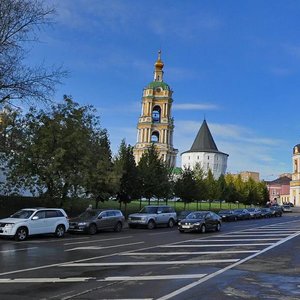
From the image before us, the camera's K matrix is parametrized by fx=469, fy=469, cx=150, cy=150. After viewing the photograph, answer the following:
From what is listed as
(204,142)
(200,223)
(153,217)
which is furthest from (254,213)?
(204,142)

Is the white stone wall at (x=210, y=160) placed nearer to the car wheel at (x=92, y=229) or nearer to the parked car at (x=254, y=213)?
the parked car at (x=254, y=213)

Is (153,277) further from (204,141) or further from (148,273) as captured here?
(204,141)

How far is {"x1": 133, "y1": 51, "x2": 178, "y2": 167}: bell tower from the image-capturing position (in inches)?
5591

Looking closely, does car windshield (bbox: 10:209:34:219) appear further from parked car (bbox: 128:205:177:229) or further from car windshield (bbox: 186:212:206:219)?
parked car (bbox: 128:205:177:229)

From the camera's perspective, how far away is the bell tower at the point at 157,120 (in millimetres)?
142000

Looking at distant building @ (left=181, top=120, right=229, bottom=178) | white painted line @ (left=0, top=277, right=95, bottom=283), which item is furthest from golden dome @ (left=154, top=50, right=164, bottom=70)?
white painted line @ (left=0, top=277, right=95, bottom=283)

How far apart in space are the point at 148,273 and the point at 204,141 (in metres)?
142

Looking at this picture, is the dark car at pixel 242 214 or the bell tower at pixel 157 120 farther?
the bell tower at pixel 157 120

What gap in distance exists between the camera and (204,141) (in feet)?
501

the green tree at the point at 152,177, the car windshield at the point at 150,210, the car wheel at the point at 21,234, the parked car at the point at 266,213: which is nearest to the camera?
the car wheel at the point at 21,234

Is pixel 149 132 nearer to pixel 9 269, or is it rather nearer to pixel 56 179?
pixel 56 179

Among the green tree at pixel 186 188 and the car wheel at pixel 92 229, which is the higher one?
the green tree at pixel 186 188

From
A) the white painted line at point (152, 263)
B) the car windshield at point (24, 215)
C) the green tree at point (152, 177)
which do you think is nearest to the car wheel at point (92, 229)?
the car windshield at point (24, 215)

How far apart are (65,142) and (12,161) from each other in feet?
12.9
